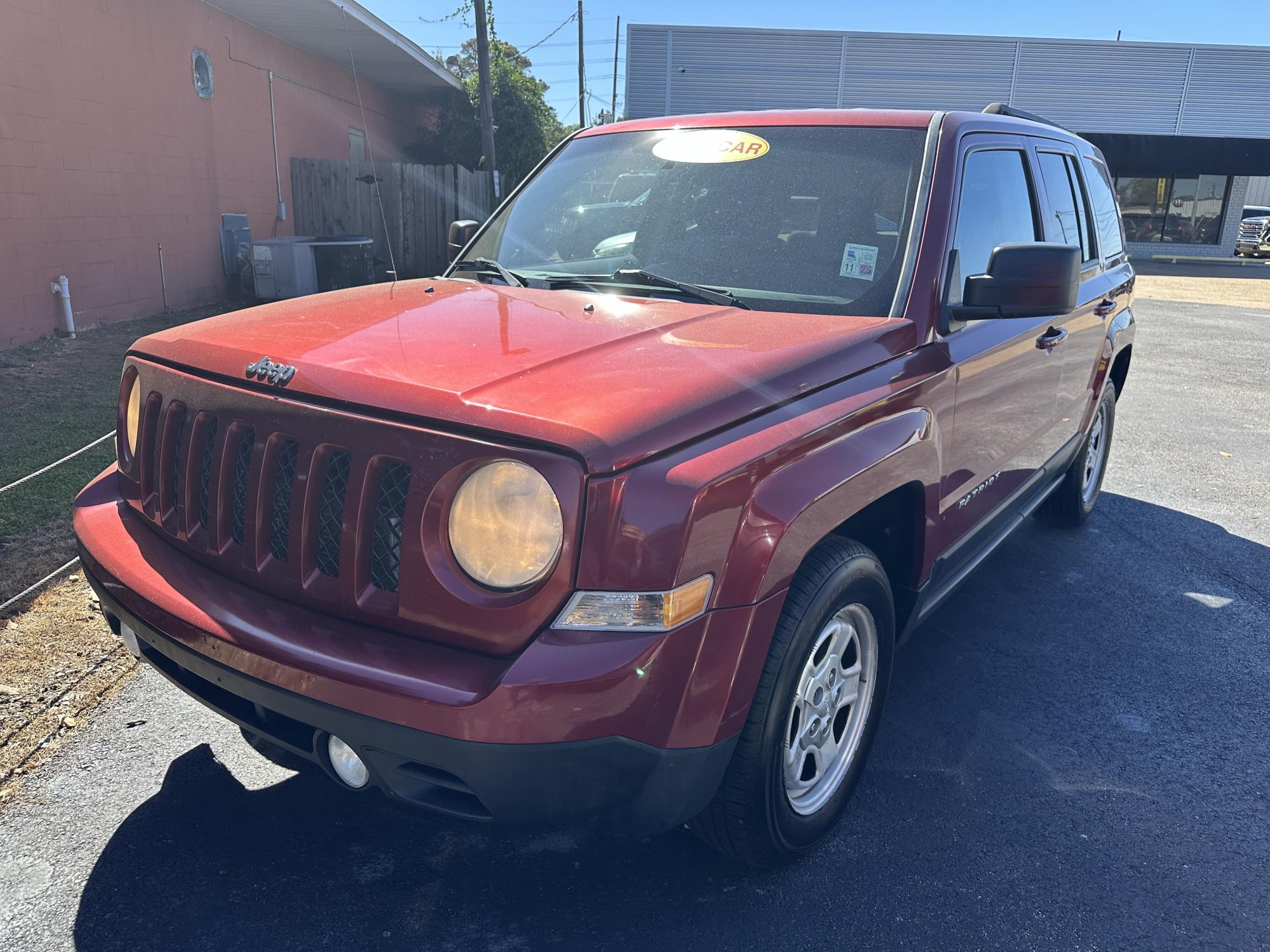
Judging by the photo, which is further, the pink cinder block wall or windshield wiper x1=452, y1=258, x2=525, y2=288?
the pink cinder block wall

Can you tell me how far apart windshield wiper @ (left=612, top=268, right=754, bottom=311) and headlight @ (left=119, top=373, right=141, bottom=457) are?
1.45m

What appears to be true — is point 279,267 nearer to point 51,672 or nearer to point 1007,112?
point 51,672

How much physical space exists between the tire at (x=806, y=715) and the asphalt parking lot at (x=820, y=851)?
6.3 inches

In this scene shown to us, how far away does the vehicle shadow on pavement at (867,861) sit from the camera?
231 cm

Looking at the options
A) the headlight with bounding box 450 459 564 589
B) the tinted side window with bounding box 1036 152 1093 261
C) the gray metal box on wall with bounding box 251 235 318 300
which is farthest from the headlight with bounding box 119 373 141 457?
the gray metal box on wall with bounding box 251 235 318 300

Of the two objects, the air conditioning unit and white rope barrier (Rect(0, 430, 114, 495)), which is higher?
the air conditioning unit

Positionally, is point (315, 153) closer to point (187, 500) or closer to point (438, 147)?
point (438, 147)

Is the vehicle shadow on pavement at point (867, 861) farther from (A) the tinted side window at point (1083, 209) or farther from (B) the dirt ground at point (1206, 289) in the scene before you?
(B) the dirt ground at point (1206, 289)

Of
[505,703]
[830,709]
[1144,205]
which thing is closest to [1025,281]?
[830,709]

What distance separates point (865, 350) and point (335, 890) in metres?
1.97

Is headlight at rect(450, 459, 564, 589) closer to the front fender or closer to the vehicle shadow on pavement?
the front fender

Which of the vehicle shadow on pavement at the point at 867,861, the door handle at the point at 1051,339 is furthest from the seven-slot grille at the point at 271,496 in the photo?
the door handle at the point at 1051,339

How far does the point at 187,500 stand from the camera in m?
2.35

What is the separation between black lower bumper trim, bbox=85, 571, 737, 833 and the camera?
1846 mm
